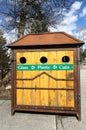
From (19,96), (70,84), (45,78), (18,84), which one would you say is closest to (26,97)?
(19,96)

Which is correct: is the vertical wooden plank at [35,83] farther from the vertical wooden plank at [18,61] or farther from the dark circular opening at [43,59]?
the vertical wooden plank at [18,61]

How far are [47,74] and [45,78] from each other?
0.12m

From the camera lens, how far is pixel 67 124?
5.31 metres

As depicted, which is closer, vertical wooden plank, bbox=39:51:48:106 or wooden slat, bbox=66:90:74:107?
wooden slat, bbox=66:90:74:107

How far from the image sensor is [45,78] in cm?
584

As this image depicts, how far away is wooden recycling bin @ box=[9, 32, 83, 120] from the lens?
18.6 ft

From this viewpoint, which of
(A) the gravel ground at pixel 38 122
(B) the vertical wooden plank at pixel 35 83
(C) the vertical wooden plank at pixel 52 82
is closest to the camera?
(A) the gravel ground at pixel 38 122

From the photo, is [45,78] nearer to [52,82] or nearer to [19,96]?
[52,82]

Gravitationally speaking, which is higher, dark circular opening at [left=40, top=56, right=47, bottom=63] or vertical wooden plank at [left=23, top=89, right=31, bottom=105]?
dark circular opening at [left=40, top=56, right=47, bottom=63]

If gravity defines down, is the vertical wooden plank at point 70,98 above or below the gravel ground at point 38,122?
above

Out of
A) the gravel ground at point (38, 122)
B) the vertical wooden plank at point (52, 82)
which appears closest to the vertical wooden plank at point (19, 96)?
the gravel ground at point (38, 122)

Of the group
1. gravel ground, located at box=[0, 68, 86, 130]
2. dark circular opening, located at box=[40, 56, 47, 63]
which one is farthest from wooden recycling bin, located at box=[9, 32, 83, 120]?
gravel ground, located at box=[0, 68, 86, 130]

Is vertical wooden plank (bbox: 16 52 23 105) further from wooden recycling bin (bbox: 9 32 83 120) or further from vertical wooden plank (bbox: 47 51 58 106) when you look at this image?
vertical wooden plank (bbox: 47 51 58 106)

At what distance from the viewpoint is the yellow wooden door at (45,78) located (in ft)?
18.7
